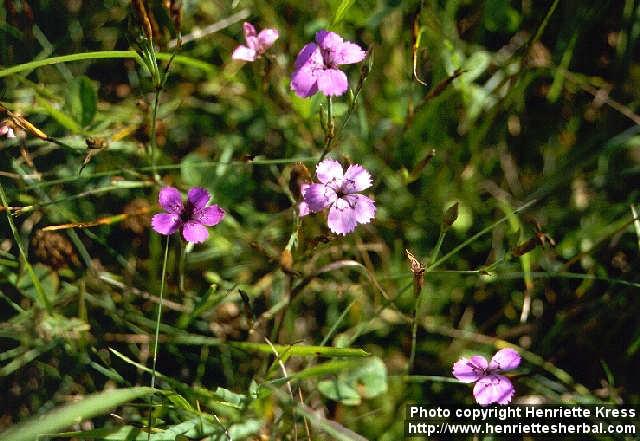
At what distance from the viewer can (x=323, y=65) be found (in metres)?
1.27

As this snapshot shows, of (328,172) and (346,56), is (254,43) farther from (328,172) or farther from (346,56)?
(328,172)

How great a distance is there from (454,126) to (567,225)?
1.41 feet

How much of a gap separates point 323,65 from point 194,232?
45 centimetres

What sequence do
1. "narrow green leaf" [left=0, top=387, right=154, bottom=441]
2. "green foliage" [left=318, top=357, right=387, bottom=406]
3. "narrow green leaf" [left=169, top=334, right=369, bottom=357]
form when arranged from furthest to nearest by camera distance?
"green foliage" [left=318, top=357, right=387, bottom=406]
"narrow green leaf" [left=169, top=334, right=369, bottom=357]
"narrow green leaf" [left=0, top=387, right=154, bottom=441]

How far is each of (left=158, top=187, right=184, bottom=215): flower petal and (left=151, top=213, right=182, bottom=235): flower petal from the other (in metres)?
0.02

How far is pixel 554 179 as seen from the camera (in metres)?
1.68

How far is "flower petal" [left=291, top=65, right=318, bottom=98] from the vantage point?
1.24 meters

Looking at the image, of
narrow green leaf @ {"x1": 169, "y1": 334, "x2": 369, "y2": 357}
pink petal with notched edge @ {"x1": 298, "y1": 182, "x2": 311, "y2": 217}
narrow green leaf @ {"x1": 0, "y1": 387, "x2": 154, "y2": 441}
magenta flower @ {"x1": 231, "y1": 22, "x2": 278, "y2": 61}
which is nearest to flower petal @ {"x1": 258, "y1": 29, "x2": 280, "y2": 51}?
magenta flower @ {"x1": 231, "y1": 22, "x2": 278, "y2": 61}

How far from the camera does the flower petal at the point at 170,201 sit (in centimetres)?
123

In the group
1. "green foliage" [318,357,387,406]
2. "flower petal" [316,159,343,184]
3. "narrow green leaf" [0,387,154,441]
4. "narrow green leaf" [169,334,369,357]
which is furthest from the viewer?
"green foliage" [318,357,387,406]

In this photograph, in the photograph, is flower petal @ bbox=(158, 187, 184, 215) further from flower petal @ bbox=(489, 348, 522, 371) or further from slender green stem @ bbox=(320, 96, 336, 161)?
flower petal @ bbox=(489, 348, 522, 371)

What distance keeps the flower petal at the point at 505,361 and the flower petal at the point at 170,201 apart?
740 mm

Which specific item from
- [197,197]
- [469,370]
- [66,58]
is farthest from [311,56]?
[469,370]

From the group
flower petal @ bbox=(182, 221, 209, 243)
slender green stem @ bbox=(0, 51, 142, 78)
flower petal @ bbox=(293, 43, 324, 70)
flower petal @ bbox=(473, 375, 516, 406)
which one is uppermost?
flower petal @ bbox=(293, 43, 324, 70)
